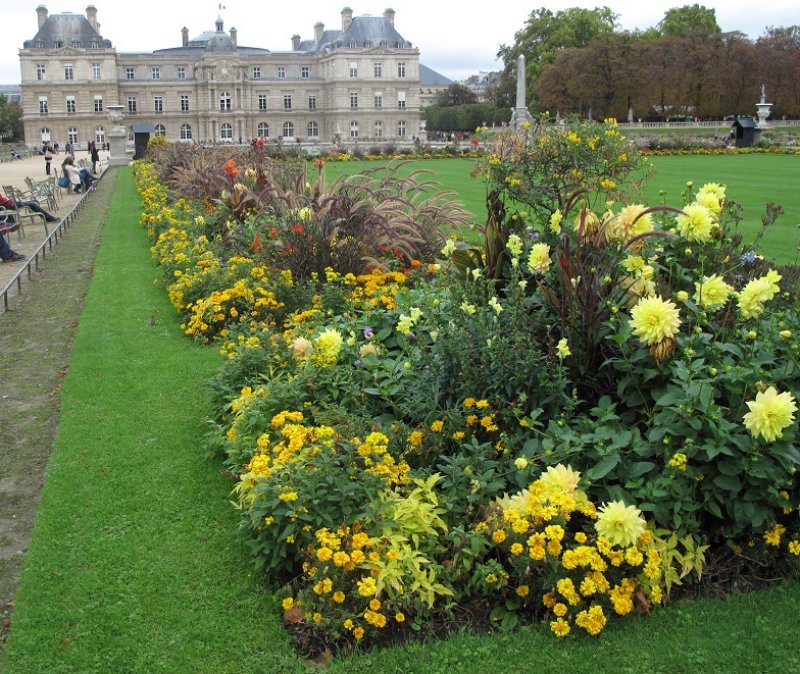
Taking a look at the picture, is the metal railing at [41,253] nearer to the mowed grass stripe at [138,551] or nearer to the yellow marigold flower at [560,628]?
the mowed grass stripe at [138,551]

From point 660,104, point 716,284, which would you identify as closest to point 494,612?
point 716,284

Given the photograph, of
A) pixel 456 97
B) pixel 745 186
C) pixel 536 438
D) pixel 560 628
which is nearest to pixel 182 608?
pixel 560 628

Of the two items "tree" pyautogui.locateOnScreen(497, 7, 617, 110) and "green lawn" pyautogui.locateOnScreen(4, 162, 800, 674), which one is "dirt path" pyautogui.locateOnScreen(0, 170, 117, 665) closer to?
"green lawn" pyautogui.locateOnScreen(4, 162, 800, 674)

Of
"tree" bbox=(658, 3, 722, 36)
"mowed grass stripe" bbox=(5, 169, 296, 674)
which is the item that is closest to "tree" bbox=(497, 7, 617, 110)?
"tree" bbox=(658, 3, 722, 36)

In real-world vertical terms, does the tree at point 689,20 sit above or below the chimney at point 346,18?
below

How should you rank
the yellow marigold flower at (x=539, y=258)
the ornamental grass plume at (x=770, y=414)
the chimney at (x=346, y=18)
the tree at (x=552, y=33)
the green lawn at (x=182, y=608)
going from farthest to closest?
the chimney at (x=346, y=18)
the tree at (x=552, y=33)
the yellow marigold flower at (x=539, y=258)
the ornamental grass plume at (x=770, y=414)
the green lawn at (x=182, y=608)

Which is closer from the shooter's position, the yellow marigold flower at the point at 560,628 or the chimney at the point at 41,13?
the yellow marigold flower at the point at 560,628

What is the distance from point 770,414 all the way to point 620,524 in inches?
26.3

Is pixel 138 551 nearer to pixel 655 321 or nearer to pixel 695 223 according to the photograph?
pixel 655 321

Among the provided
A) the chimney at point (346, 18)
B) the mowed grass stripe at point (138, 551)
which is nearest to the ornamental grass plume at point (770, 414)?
the mowed grass stripe at point (138, 551)

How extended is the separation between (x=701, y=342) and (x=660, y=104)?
2438 inches

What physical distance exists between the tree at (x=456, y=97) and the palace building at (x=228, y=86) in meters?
13.6

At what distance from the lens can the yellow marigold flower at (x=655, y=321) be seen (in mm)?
3377

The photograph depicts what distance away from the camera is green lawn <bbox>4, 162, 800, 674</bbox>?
2.89m
